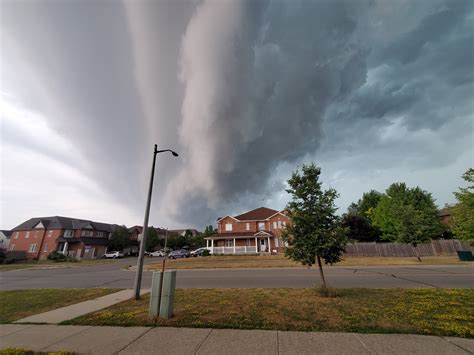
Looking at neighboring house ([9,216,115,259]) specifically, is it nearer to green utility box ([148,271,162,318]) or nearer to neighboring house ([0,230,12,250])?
neighboring house ([0,230,12,250])

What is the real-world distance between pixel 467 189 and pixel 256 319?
2334cm

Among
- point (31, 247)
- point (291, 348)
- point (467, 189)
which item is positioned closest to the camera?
point (291, 348)

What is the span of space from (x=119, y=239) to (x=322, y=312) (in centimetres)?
6305

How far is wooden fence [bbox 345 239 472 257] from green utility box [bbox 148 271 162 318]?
31.0 m

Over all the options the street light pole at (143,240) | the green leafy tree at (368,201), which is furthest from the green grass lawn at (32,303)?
the green leafy tree at (368,201)

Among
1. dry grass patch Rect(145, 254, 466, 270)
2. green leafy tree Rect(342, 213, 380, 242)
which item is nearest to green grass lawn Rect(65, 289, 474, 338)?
dry grass patch Rect(145, 254, 466, 270)

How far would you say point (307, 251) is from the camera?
27.2ft

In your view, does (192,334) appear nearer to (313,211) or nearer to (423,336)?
(423,336)

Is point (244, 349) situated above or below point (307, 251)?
below

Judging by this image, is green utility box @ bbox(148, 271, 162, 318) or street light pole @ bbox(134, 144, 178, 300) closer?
green utility box @ bbox(148, 271, 162, 318)

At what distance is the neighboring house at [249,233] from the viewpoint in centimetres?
3919

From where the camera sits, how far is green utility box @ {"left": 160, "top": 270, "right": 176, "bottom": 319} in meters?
6.02

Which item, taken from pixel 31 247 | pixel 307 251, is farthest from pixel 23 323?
pixel 31 247

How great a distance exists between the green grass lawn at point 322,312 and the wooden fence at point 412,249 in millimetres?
25872
